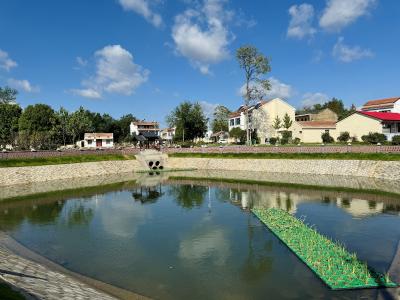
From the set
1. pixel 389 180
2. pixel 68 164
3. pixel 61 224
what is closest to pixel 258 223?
pixel 61 224

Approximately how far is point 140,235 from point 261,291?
12.3 metres

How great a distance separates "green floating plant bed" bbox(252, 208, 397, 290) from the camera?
50.4ft

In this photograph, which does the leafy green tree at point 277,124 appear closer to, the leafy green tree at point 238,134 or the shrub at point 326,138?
the leafy green tree at point 238,134

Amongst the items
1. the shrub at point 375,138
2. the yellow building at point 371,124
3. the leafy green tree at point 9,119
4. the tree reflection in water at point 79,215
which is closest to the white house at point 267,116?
the yellow building at point 371,124

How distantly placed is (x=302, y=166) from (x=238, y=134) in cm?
3240

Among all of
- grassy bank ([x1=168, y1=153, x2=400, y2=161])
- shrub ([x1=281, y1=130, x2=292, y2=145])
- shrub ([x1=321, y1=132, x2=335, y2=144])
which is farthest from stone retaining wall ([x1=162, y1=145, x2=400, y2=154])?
shrub ([x1=321, y1=132, x2=335, y2=144])

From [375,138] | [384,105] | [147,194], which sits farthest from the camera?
[384,105]

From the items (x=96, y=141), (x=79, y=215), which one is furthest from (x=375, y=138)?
(x=96, y=141)

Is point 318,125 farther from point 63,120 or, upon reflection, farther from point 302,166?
point 63,120

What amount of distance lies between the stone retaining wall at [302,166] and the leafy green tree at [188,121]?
1255 inches

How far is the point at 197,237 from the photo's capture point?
80.1ft

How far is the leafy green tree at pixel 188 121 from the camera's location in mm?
102688

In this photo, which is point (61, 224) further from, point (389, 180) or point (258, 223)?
point (389, 180)

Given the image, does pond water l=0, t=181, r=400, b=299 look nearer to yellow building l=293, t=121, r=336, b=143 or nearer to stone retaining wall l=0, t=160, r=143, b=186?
stone retaining wall l=0, t=160, r=143, b=186
